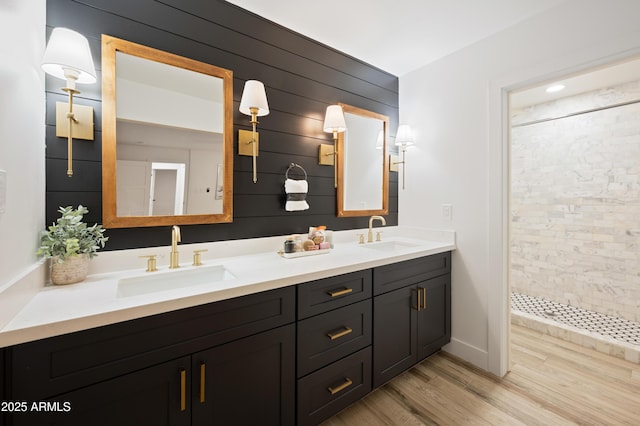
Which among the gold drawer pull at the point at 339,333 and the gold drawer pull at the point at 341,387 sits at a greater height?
the gold drawer pull at the point at 339,333

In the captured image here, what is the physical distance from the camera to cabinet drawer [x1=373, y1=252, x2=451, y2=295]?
5.53ft

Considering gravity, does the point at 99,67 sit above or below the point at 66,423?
above

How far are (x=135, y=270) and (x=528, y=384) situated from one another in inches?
102

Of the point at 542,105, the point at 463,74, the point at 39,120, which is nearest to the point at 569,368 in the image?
the point at 463,74

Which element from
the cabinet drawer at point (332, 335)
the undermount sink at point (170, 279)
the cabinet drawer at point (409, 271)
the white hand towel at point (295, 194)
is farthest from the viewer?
the white hand towel at point (295, 194)

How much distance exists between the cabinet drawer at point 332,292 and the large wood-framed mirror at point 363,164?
769 millimetres

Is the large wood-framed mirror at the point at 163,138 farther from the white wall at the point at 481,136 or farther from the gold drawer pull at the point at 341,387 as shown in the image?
the white wall at the point at 481,136

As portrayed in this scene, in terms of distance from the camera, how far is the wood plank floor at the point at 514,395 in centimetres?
154

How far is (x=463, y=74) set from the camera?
7.13 ft

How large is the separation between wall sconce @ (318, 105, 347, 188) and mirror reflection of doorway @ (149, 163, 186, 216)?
1.02 meters

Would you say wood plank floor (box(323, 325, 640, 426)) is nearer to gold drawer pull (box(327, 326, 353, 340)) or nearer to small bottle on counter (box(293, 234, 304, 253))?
gold drawer pull (box(327, 326, 353, 340))

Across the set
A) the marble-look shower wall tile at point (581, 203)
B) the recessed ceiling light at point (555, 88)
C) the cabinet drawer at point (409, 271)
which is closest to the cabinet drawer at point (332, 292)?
the cabinet drawer at point (409, 271)

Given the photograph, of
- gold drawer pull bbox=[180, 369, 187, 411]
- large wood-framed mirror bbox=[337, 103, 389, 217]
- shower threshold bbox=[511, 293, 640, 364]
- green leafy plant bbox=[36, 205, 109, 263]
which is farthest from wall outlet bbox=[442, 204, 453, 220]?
green leafy plant bbox=[36, 205, 109, 263]

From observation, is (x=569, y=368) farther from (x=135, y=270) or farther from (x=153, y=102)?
(x=153, y=102)
